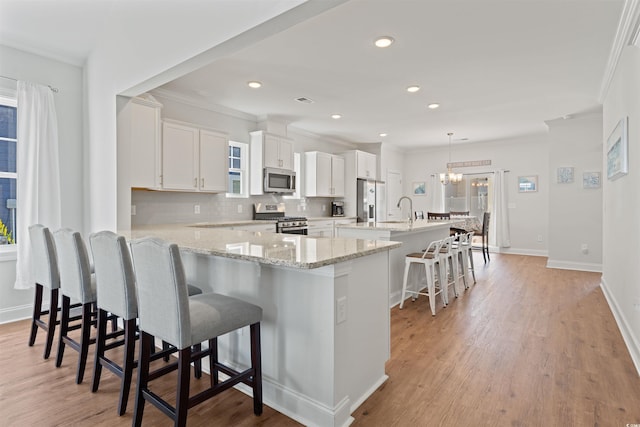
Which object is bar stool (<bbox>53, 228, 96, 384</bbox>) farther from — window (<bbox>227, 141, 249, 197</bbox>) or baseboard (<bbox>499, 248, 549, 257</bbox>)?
baseboard (<bbox>499, 248, 549, 257</bbox>)

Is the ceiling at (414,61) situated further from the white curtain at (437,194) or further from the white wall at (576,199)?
the white curtain at (437,194)

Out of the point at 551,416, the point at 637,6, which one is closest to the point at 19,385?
the point at 551,416

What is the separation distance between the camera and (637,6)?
7.79 ft

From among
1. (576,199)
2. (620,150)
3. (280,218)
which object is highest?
(620,150)

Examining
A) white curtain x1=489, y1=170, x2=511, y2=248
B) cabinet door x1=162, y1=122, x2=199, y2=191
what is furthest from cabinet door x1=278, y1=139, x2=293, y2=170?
white curtain x1=489, y1=170, x2=511, y2=248

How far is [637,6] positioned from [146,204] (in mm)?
4936

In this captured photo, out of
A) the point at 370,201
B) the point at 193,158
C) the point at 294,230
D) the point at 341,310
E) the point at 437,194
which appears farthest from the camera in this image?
the point at 437,194

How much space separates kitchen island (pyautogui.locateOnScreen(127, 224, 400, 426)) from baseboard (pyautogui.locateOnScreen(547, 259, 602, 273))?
5.21m

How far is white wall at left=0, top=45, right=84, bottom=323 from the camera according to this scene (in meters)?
3.34

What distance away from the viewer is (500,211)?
787 centimetres

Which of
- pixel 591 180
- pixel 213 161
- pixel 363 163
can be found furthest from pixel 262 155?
pixel 591 180

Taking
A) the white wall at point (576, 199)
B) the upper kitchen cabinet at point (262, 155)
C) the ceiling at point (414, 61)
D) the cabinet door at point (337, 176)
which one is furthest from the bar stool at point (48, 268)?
the white wall at point (576, 199)

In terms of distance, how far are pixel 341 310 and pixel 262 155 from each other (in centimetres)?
392

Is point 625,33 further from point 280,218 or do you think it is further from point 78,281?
point 78,281
